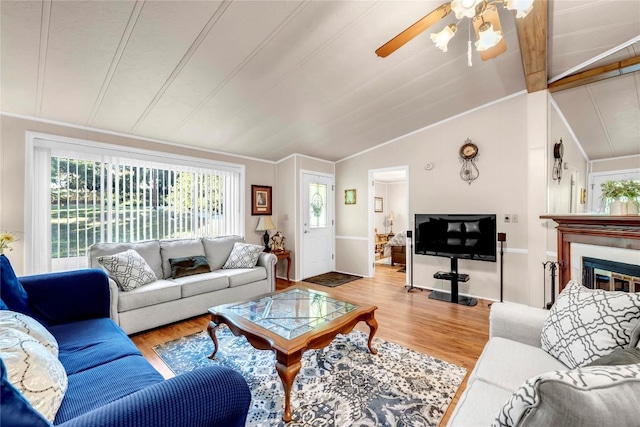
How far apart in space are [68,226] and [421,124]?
4922 millimetres

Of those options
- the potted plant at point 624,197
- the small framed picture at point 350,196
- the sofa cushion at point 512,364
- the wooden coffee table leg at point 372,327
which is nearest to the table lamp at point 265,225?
the small framed picture at point 350,196

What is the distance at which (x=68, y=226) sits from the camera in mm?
3230

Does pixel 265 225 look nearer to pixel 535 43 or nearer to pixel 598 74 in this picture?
pixel 535 43

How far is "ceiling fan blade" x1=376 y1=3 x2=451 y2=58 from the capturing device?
1.65 m

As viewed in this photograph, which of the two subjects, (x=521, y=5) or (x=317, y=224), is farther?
(x=317, y=224)

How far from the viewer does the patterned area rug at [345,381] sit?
1689 millimetres

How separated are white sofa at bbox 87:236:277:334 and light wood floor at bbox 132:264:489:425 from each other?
162 mm

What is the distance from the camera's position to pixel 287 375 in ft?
5.50

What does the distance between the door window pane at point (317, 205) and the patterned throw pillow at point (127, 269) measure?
289 centimetres

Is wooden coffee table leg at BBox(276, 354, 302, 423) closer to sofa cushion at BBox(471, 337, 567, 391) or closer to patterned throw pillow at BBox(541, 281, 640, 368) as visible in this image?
sofa cushion at BBox(471, 337, 567, 391)

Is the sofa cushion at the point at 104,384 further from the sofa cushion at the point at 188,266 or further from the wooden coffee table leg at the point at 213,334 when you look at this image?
the sofa cushion at the point at 188,266

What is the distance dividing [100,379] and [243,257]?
103 inches

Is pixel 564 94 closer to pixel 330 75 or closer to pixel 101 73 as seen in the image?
pixel 330 75

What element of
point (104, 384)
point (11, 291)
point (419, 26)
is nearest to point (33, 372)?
point (104, 384)
